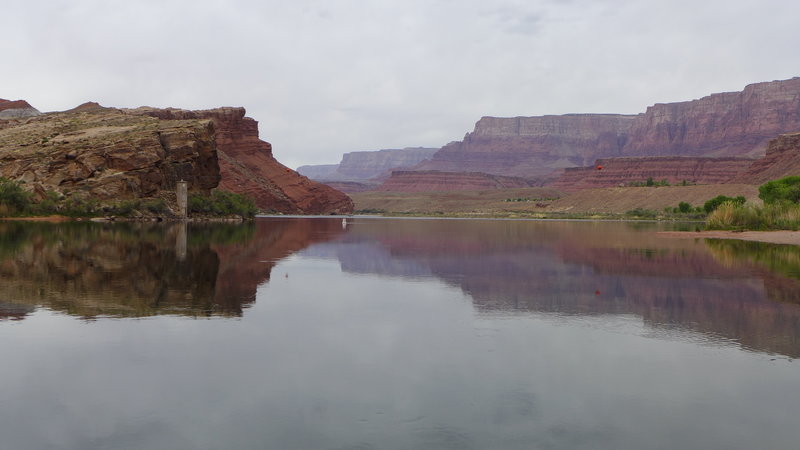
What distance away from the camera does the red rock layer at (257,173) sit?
126 meters

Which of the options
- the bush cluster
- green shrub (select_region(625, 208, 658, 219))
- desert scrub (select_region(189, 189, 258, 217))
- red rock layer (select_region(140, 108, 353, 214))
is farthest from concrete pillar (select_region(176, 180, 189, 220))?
green shrub (select_region(625, 208, 658, 219))

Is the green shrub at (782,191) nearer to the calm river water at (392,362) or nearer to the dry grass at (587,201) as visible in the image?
the dry grass at (587,201)

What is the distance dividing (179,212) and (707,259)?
58.5 metres

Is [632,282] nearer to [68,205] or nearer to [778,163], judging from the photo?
[68,205]

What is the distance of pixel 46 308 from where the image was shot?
13.5 m

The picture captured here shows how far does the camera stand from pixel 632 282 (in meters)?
19.9

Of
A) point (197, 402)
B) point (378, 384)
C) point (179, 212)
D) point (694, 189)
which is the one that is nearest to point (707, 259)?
point (378, 384)

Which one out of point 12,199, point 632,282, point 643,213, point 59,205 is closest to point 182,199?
point 59,205

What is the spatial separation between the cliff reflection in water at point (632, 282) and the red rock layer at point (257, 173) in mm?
95555

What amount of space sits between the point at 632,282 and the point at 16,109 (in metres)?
128

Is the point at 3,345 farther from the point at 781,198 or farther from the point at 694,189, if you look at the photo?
the point at 694,189

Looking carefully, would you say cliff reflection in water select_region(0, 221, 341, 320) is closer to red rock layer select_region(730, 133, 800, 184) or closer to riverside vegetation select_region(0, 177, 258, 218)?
riverside vegetation select_region(0, 177, 258, 218)

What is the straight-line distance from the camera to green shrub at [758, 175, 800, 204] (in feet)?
224

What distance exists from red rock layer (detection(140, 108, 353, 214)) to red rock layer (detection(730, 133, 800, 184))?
305ft
